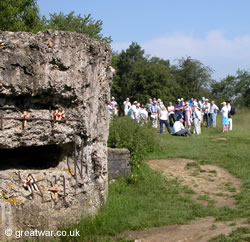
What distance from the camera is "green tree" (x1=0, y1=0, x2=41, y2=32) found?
62.9 ft

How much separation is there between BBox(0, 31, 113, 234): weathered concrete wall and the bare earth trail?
4.13 ft

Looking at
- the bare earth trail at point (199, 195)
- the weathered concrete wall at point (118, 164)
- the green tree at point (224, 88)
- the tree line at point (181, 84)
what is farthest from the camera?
the green tree at point (224, 88)

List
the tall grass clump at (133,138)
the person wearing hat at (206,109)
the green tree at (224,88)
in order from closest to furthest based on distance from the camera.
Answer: the tall grass clump at (133,138) → the person wearing hat at (206,109) → the green tree at (224,88)

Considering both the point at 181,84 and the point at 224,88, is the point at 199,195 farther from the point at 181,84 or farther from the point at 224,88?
the point at 224,88

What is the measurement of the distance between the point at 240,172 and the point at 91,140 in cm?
557

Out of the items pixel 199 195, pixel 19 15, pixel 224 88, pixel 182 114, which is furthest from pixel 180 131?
pixel 224 88

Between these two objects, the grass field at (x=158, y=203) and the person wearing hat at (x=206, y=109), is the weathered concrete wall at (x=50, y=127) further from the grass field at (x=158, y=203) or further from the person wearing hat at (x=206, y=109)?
the person wearing hat at (x=206, y=109)

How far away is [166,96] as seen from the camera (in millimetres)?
36781

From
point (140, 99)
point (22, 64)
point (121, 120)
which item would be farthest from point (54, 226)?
point (140, 99)

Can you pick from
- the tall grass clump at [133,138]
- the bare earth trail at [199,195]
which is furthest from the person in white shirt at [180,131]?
the bare earth trail at [199,195]

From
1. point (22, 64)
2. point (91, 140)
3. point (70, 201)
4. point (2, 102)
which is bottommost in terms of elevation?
point (70, 201)

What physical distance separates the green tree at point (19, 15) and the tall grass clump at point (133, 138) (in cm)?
916

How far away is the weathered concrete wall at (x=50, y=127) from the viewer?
223 inches

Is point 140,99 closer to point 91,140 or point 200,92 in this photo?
point 200,92
